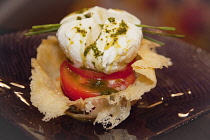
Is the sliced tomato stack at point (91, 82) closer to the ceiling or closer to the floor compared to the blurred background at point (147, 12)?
closer to the floor

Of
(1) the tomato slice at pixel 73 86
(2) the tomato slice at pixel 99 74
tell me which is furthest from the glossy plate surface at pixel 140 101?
(2) the tomato slice at pixel 99 74

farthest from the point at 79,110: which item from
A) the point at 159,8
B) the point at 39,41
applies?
the point at 159,8

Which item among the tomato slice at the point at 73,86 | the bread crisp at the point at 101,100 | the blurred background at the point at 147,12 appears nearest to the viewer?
the bread crisp at the point at 101,100

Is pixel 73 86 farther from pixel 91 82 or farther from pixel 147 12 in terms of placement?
pixel 147 12

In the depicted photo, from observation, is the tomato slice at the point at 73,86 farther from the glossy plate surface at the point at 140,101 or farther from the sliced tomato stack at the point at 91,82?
the glossy plate surface at the point at 140,101

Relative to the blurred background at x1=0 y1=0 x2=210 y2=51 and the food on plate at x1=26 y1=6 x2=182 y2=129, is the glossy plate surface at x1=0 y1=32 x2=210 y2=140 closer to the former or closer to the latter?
the food on plate at x1=26 y1=6 x2=182 y2=129

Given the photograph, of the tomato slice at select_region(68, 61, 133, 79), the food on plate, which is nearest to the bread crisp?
the food on plate

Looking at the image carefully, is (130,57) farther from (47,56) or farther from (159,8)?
(159,8)

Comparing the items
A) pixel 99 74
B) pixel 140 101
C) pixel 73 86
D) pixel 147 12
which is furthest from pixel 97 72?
pixel 147 12
